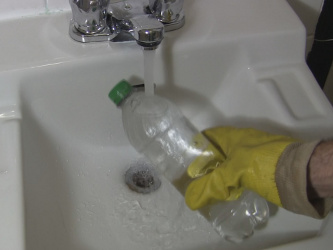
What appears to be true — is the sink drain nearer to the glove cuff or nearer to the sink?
the sink

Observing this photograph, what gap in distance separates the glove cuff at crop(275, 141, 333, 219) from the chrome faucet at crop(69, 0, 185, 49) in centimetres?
26

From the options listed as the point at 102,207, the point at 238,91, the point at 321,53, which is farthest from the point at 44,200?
the point at 321,53

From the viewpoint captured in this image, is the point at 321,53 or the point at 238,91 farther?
the point at 321,53

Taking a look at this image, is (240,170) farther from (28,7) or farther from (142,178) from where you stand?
(28,7)

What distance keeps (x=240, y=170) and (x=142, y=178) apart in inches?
8.8

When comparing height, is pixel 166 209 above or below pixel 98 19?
below

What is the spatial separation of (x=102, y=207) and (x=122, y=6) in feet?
0.96

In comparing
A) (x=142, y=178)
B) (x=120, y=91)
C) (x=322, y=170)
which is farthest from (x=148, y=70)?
(x=322, y=170)

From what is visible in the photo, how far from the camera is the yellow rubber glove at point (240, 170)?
51 centimetres

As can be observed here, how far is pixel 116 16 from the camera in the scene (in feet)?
2.18

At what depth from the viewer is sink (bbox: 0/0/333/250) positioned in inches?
24.0

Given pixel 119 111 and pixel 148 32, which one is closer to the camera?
pixel 148 32

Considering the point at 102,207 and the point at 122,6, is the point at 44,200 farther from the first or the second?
the point at 122,6

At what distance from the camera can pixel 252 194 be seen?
0.62m
